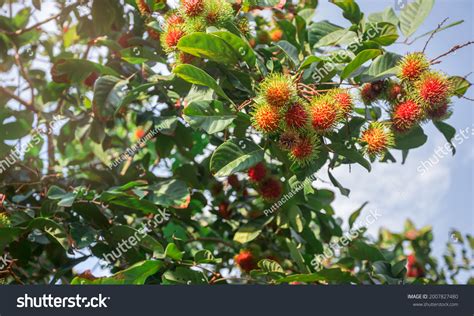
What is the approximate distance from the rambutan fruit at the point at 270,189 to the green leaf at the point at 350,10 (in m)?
0.70

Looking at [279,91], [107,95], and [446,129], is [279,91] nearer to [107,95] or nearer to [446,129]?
[446,129]

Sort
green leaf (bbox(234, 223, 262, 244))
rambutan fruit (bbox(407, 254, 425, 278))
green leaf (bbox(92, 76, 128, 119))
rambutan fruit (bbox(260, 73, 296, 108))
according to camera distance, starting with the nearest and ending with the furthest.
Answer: rambutan fruit (bbox(260, 73, 296, 108)) → green leaf (bbox(92, 76, 128, 119)) → green leaf (bbox(234, 223, 262, 244)) → rambutan fruit (bbox(407, 254, 425, 278))

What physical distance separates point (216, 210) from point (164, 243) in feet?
1.23

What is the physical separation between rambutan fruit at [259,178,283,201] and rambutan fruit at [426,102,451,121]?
27.0 inches

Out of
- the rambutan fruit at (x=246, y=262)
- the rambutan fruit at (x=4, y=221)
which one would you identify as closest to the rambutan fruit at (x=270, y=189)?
the rambutan fruit at (x=246, y=262)

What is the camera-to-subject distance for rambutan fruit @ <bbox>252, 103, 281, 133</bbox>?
64.9 inches

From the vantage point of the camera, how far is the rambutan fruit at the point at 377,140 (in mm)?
1743

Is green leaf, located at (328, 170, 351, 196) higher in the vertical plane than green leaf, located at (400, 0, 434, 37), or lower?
lower

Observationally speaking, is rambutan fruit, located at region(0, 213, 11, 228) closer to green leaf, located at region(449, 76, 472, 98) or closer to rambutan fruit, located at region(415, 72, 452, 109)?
rambutan fruit, located at region(415, 72, 452, 109)

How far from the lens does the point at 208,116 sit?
176 cm

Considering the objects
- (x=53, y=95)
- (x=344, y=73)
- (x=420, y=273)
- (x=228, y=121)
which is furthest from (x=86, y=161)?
(x=420, y=273)

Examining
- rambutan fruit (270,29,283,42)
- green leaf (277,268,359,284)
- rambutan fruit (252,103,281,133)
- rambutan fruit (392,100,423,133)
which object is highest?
rambutan fruit (270,29,283,42)

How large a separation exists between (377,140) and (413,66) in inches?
10.2

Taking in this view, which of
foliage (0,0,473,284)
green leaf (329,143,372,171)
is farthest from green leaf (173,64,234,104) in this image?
green leaf (329,143,372,171)
